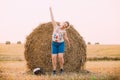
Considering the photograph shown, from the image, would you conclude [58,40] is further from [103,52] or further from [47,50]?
[103,52]

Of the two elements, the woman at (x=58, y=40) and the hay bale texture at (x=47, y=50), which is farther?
the hay bale texture at (x=47, y=50)

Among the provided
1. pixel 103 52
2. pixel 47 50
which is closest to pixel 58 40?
pixel 47 50

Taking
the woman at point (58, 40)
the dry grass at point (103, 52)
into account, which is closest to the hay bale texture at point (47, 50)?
the woman at point (58, 40)

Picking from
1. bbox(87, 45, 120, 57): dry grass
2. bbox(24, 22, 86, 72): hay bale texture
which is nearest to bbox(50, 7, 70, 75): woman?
bbox(24, 22, 86, 72): hay bale texture

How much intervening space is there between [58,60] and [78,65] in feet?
2.92

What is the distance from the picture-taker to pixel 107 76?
13320 millimetres

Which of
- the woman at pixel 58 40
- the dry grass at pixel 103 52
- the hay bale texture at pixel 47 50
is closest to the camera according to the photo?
the woman at pixel 58 40

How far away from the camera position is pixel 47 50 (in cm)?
1571

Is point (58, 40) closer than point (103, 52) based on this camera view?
Yes

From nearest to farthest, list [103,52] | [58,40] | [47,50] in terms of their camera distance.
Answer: [58,40] → [47,50] → [103,52]

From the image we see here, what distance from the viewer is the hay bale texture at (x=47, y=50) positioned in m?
15.7

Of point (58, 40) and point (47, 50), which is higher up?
point (58, 40)

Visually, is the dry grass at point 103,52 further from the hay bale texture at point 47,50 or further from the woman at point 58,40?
the woman at point 58,40

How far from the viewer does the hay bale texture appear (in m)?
15.7
